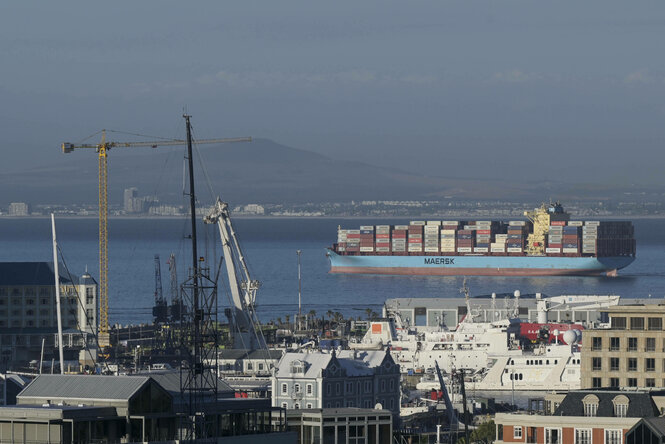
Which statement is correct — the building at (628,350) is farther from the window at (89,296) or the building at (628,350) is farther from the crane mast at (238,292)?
the window at (89,296)

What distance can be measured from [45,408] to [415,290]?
557 feet

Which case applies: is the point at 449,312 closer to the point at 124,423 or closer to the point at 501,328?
the point at 501,328

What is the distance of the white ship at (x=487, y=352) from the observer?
82500mm

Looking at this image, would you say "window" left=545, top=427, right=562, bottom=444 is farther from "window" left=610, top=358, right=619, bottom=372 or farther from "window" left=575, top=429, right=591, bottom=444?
"window" left=610, top=358, right=619, bottom=372

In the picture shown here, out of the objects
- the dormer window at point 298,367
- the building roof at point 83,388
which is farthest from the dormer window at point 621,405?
the dormer window at point 298,367

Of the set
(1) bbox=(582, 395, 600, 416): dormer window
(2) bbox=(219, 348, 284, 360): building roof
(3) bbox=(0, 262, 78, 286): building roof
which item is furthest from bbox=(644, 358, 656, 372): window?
(3) bbox=(0, 262, 78, 286): building roof

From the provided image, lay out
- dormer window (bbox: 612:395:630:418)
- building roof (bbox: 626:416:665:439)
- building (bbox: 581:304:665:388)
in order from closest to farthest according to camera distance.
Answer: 1. building roof (bbox: 626:416:665:439)
2. dormer window (bbox: 612:395:630:418)
3. building (bbox: 581:304:665:388)

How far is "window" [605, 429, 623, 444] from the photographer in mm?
35531

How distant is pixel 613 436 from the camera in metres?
35.6

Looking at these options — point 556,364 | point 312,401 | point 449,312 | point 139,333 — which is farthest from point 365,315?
point 312,401

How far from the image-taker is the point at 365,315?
143000 millimetres

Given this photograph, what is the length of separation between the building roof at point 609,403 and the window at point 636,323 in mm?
11871

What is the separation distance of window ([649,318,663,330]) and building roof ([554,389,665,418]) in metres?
11.7

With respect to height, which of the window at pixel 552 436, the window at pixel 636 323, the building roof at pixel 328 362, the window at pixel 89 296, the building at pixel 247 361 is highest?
the window at pixel 636 323
